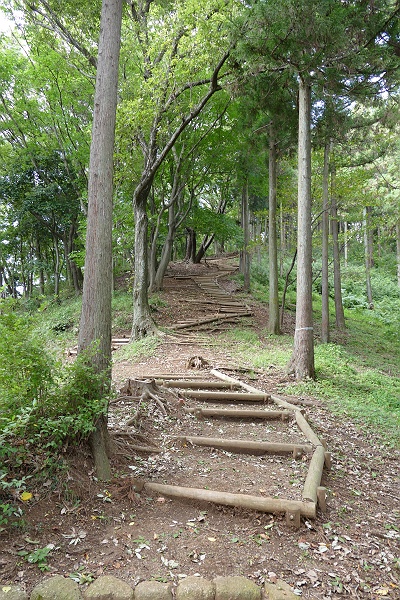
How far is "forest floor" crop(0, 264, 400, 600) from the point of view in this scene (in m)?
2.69

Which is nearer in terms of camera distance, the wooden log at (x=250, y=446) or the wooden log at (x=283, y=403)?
the wooden log at (x=250, y=446)

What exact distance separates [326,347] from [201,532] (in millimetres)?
8973

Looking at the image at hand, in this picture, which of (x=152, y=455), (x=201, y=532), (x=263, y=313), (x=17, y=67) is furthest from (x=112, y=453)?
(x=17, y=67)

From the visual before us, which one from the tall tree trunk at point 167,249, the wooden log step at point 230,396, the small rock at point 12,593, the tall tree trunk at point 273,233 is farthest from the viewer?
the tall tree trunk at point 167,249

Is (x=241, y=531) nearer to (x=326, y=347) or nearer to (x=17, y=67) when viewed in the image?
(x=326, y=347)

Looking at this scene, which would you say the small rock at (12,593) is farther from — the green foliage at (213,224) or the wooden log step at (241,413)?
the green foliage at (213,224)

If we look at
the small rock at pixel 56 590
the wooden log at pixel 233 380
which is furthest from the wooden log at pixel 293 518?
the wooden log at pixel 233 380

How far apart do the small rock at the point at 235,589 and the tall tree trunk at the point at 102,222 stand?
1680 mm

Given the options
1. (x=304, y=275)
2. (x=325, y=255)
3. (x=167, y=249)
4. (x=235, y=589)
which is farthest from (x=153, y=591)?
(x=167, y=249)

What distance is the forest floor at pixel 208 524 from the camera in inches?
106

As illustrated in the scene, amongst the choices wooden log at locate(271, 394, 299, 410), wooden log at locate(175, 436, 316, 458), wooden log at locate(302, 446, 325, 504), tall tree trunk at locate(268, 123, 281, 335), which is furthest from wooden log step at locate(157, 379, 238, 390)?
tall tree trunk at locate(268, 123, 281, 335)

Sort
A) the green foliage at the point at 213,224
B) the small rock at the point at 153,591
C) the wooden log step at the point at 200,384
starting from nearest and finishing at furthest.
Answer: the small rock at the point at 153,591, the wooden log step at the point at 200,384, the green foliage at the point at 213,224

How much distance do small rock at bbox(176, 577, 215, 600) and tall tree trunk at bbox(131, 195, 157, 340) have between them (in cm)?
931

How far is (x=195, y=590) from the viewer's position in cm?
248
